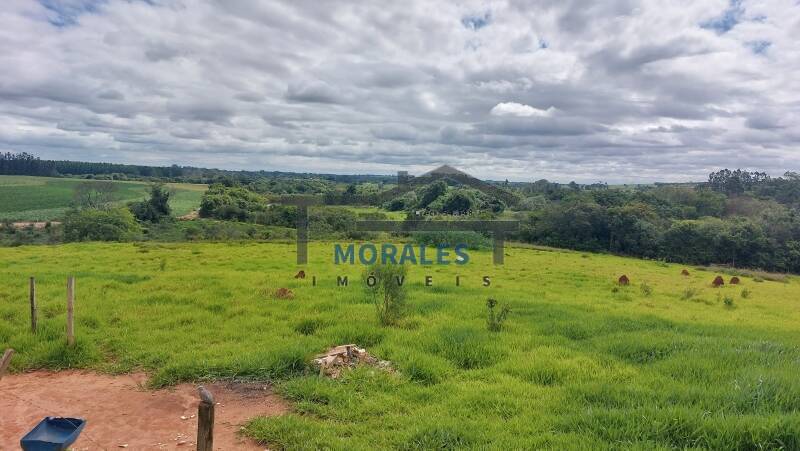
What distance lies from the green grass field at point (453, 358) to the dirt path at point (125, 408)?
28 centimetres

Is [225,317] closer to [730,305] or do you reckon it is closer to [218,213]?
[730,305]

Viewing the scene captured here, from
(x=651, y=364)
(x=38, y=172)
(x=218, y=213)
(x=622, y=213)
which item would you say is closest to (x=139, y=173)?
(x=38, y=172)

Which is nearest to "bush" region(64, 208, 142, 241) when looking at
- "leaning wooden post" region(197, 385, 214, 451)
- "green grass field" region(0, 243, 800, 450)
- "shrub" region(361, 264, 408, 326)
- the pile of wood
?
"green grass field" region(0, 243, 800, 450)

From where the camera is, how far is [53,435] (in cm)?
380

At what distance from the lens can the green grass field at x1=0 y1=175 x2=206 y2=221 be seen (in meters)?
56.9

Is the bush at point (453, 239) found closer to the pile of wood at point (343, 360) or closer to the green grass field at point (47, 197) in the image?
the pile of wood at point (343, 360)

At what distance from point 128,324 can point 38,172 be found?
11194 centimetres

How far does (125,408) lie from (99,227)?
127 ft

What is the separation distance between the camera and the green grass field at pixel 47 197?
56.9 meters

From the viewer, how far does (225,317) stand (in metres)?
9.64

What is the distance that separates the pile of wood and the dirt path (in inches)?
33.0

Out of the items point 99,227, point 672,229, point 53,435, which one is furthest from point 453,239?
point 53,435

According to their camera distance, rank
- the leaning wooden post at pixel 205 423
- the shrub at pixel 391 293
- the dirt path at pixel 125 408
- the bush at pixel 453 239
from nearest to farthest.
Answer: the leaning wooden post at pixel 205 423, the dirt path at pixel 125 408, the shrub at pixel 391 293, the bush at pixel 453 239

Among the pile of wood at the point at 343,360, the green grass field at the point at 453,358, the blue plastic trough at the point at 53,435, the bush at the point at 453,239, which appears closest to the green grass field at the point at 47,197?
the bush at the point at 453,239
